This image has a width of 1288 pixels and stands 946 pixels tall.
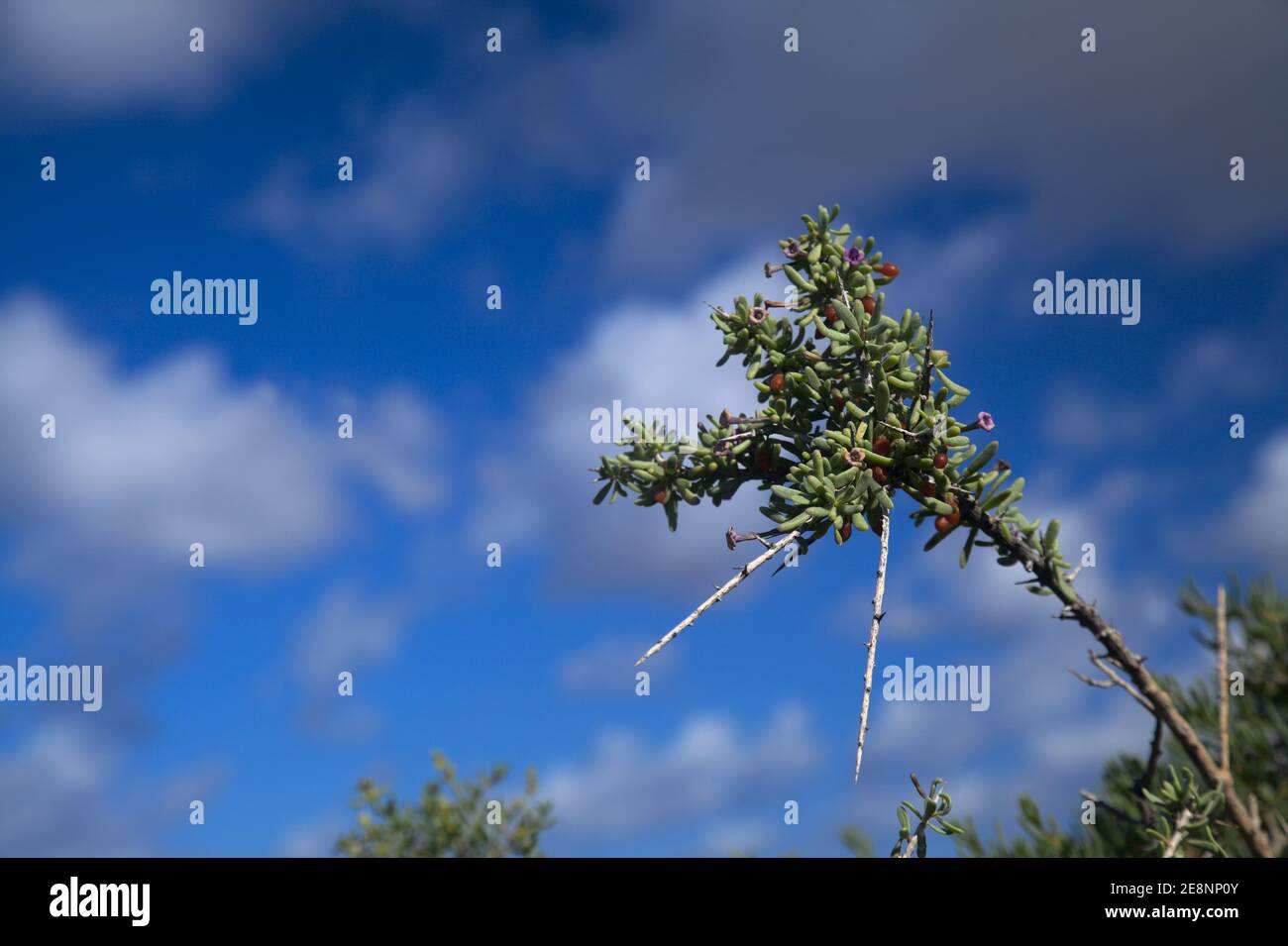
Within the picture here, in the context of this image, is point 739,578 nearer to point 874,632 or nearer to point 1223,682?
point 874,632

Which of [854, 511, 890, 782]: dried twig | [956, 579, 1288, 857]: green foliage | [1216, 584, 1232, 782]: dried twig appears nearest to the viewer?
[854, 511, 890, 782]: dried twig

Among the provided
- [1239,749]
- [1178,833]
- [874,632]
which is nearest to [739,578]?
[874,632]

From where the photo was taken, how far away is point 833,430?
2.92 m

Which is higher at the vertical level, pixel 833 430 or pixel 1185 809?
pixel 833 430

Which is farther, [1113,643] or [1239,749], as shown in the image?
[1239,749]

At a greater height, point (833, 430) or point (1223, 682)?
point (833, 430)

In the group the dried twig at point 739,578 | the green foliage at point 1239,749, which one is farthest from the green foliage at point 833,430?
the green foliage at point 1239,749

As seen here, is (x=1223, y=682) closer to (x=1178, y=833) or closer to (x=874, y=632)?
(x=1178, y=833)

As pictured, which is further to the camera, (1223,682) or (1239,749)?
(1239,749)

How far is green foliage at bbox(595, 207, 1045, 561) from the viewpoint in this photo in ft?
9.18

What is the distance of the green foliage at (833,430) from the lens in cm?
280

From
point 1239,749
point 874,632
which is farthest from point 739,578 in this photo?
point 1239,749

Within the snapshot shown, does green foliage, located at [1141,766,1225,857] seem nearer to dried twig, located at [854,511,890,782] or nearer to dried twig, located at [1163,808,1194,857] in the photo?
dried twig, located at [1163,808,1194,857]

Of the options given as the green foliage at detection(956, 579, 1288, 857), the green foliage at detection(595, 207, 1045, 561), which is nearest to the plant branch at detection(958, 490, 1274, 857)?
the green foliage at detection(595, 207, 1045, 561)
